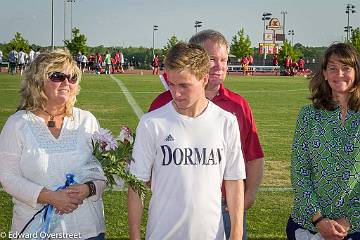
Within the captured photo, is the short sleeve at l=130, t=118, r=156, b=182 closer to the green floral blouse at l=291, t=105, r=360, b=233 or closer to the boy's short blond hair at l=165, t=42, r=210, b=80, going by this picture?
the boy's short blond hair at l=165, t=42, r=210, b=80

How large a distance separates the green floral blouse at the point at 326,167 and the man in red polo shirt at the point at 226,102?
0.94ft

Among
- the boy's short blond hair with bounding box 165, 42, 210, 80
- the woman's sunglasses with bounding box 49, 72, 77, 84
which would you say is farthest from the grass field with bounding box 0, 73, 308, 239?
the boy's short blond hair with bounding box 165, 42, 210, 80

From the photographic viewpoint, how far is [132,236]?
3.27 metres

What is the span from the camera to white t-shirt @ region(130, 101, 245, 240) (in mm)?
3223

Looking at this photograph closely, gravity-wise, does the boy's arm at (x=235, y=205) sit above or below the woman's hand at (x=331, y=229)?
above

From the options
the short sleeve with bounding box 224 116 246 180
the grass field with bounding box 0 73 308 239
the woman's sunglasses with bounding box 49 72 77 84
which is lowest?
the grass field with bounding box 0 73 308 239

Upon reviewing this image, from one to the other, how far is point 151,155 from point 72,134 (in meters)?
0.77

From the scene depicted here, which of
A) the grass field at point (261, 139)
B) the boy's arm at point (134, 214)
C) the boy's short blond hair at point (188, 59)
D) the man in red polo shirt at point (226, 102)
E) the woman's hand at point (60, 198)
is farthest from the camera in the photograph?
the grass field at point (261, 139)

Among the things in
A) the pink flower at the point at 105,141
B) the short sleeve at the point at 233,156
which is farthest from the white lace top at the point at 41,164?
the short sleeve at the point at 233,156

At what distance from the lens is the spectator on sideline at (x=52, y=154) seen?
3.61m

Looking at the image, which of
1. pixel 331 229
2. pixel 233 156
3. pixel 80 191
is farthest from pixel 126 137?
pixel 331 229

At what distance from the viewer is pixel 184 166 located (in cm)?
321

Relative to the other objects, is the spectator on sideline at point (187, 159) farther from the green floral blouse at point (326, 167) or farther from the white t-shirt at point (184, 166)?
the green floral blouse at point (326, 167)

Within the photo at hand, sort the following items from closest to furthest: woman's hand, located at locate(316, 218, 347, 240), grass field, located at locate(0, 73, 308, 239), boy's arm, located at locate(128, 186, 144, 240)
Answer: boy's arm, located at locate(128, 186, 144, 240), woman's hand, located at locate(316, 218, 347, 240), grass field, located at locate(0, 73, 308, 239)
